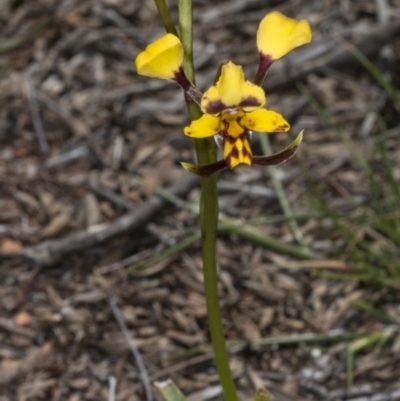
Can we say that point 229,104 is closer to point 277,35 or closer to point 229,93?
point 229,93

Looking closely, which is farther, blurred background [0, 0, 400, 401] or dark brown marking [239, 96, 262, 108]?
blurred background [0, 0, 400, 401]

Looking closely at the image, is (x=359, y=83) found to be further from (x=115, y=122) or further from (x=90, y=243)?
(x=90, y=243)

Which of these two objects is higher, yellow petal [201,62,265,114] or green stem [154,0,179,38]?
green stem [154,0,179,38]

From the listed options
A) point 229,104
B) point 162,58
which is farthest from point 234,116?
point 162,58

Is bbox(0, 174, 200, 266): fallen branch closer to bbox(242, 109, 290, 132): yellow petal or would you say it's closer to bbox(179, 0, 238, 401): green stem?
bbox(179, 0, 238, 401): green stem

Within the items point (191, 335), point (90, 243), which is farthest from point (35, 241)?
point (191, 335)

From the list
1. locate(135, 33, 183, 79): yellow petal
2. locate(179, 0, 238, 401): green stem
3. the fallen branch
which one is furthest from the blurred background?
locate(135, 33, 183, 79): yellow petal
